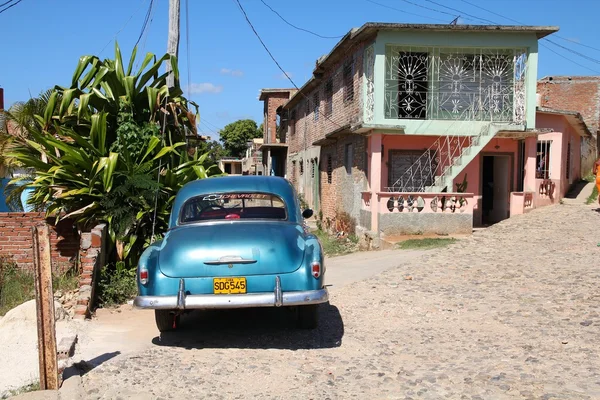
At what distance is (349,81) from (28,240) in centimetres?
1127

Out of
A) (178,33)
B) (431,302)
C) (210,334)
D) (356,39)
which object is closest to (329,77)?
(356,39)

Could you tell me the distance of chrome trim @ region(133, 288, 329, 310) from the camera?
534cm

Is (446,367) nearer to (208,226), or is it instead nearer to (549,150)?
(208,226)

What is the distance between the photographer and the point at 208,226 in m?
6.31

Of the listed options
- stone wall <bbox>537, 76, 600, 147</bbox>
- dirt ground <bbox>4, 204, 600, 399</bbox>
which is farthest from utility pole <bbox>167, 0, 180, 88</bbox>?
stone wall <bbox>537, 76, 600, 147</bbox>

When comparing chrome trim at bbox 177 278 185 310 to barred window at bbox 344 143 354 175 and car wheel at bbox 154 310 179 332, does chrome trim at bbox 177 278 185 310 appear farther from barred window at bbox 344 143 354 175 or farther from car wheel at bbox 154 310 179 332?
barred window at bbox 344 143 354 175

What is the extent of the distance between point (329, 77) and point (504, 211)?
7947 millimetres

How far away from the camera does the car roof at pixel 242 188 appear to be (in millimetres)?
6797

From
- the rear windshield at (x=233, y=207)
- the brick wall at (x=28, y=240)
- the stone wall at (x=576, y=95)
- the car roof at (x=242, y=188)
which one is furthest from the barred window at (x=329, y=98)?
the rear windshield at (x=233, y=207)

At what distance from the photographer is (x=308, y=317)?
6219mm

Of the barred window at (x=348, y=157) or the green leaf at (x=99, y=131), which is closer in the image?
the green leaf at (x=99, y=131)

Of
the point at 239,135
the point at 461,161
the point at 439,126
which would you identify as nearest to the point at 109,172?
the point at 461,161

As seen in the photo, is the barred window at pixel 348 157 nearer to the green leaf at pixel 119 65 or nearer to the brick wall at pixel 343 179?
the brick wall at pixel 343 179

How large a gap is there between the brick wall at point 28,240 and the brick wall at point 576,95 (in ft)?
75.4
